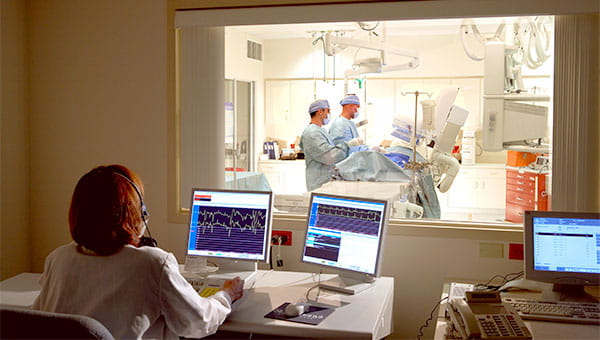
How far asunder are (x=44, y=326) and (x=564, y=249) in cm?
192

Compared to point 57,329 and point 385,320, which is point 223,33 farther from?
point 57,329

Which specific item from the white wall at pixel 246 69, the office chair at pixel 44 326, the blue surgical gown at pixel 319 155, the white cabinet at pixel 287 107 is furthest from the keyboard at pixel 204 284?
the white cabinet at pixel 287 107

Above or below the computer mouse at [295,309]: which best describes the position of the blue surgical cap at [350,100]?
above

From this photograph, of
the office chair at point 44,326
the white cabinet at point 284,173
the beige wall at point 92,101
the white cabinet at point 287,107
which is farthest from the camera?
the white cabinet at point 287,107

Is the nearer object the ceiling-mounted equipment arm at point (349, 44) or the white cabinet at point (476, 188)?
the ceiling-mounted equipment arm at point (349, 44)

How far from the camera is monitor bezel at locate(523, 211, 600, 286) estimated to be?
7.70 ft

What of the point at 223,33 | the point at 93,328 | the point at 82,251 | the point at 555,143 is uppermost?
the point at 223,33

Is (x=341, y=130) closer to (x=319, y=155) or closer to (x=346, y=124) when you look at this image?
(x=346, y=124)

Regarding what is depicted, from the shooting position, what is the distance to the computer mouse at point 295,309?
7.31 feet

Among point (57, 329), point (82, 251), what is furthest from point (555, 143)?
point (57, 329)

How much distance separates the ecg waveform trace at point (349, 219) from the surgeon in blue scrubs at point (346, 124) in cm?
229

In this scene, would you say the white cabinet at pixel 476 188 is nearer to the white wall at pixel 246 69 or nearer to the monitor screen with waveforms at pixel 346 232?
the white wall at pixel 246 69

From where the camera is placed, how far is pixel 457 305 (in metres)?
2.11

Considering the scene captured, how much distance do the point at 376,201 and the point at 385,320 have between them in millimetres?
493
